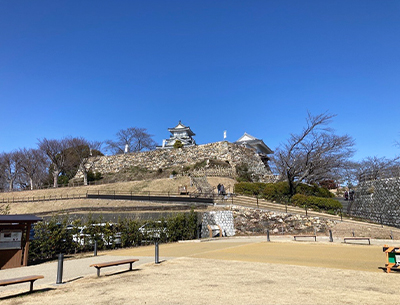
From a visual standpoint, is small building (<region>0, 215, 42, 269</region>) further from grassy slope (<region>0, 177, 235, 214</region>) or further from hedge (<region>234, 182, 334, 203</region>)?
hedge (<region>234, 182, 334, 203</region>)

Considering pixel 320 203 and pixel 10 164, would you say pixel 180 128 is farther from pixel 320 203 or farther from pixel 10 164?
pixel 320 203

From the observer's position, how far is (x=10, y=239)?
9.89m

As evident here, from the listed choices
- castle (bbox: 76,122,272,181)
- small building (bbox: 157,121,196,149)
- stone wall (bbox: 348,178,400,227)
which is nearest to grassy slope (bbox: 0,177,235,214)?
castle (bbox: 76,122,272,181)

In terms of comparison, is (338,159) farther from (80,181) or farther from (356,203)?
(80,181)

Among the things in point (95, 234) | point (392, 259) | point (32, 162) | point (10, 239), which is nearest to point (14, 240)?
point (10, 239)

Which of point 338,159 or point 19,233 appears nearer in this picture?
point 19,233

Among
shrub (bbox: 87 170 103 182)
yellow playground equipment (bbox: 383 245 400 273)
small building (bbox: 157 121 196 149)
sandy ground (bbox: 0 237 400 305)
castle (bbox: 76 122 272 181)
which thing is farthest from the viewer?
small building (bbox: 157 121 196 149)

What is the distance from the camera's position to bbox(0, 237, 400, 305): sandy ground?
5.50m

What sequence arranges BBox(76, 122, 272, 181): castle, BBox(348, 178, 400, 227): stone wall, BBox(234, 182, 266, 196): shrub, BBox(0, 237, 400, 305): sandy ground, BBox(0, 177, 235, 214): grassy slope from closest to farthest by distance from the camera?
BBox(0, 237, 400, 305): sandy ground
BBox(348, 178, 400, 227): stone wall
BBox(0, 177, 235, 214): grassy slope
BBox(234, 182, 266, 196): shrub
BBox(76, 122, 272, 181): castle

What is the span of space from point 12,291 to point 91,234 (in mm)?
7419

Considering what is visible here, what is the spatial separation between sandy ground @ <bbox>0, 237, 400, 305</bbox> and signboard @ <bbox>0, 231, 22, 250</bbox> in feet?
12.3

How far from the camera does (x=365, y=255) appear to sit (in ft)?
36.9

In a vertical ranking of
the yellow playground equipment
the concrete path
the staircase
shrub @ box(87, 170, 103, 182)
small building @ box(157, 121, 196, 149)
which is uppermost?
small building @ box(157, 121, 196, 149)

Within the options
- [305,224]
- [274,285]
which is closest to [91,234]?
[274,285]
